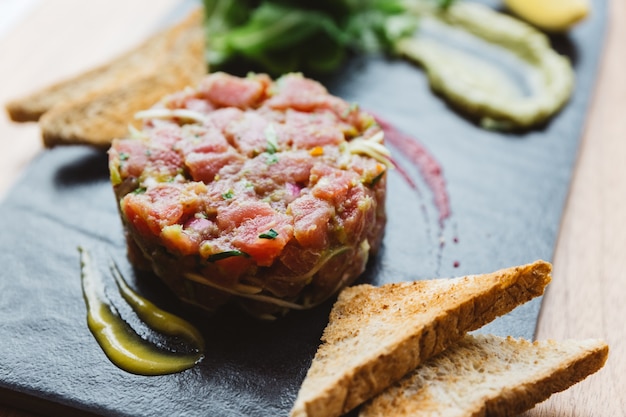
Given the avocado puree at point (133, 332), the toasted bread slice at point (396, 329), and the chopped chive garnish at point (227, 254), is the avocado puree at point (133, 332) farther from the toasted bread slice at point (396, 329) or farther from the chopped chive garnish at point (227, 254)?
the toasted bread slice at point (396, 329)

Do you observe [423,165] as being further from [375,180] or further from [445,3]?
[445,3]

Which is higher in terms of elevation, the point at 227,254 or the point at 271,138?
the point at 271,138

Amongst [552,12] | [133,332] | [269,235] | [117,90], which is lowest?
[133,332]

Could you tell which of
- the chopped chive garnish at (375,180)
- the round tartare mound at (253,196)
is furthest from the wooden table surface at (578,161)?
the chopped chive garnish at (375,180)

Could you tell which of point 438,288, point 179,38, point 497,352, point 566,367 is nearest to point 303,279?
point 438,288

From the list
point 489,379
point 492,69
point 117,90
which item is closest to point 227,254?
point 489,379

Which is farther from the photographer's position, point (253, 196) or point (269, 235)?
point (253, 196)

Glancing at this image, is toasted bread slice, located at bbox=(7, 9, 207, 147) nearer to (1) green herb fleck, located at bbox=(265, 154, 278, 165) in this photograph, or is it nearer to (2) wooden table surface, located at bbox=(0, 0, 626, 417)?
(2) wooden table surface, located at bbox=(0, 0, 626, 417)
